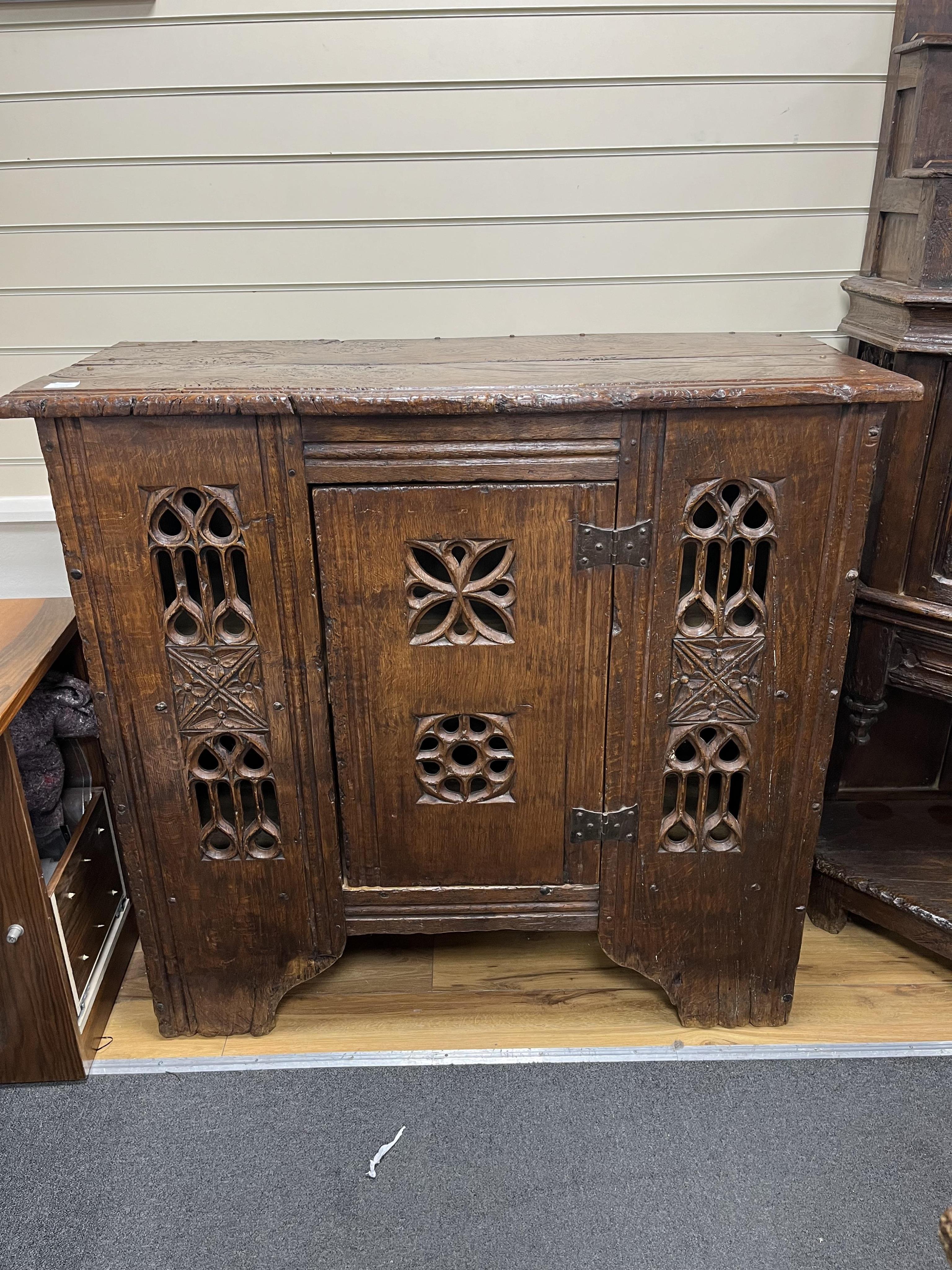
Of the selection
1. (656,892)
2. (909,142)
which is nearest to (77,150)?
(909,142)

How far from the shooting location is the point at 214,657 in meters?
1.44

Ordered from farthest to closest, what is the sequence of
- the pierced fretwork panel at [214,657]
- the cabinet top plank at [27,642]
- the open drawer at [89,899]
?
the open drawer at [89,899]
the cabinet top plank at [27,642]
the pierced fretwork panel at [214,657]

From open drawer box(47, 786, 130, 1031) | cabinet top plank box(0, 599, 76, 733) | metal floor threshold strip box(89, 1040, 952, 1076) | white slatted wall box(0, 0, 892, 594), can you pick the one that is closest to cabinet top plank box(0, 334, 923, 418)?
white slatted wall box(0, 0, 892, 594)

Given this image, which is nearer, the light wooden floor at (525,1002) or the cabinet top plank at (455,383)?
the cabinet top plank at (455,383)

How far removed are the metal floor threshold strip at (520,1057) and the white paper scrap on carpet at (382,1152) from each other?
14cm

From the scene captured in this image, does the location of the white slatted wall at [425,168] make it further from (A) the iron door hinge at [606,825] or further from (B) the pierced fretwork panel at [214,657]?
(A) the iron door hinge at [606,825]

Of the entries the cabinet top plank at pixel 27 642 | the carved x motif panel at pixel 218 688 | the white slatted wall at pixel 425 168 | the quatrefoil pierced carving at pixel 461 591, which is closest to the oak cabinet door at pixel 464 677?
the quatrefoil pierced carving at pixel 461 591

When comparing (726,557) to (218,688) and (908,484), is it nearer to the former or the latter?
(908,484)

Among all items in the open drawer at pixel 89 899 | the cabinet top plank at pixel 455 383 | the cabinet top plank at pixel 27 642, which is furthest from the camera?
the open drawer at pixel 89 899

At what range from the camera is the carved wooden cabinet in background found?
131 cm

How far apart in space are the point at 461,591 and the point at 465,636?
3.1 inches

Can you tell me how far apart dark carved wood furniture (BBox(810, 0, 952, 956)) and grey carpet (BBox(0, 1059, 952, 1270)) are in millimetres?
359

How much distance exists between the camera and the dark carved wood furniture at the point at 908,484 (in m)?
1.53

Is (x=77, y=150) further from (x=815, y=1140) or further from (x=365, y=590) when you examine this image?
(x=815, y=1140)
